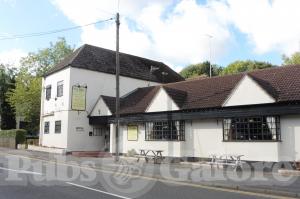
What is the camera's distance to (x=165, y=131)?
925 inches

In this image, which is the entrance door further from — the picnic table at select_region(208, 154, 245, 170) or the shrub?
the picnic table at select_region(208, 154, 245, 170)

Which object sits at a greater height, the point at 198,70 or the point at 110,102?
the point at 198,70

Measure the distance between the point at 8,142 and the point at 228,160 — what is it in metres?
26.5

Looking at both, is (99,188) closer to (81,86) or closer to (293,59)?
(81,86)

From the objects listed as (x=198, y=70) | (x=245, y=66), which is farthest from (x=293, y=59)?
(x=198, y=70)

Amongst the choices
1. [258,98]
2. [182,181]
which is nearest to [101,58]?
[258,98]

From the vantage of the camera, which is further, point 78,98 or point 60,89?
point 60,89

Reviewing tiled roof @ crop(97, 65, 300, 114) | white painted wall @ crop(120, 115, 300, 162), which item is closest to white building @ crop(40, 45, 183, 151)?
tiled roof @ crop(97, 65, 300, 114)

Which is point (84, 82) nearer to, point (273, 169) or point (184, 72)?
point (273, 169)

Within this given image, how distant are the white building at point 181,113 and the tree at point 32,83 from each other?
409 inches

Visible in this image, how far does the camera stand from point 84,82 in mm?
30984

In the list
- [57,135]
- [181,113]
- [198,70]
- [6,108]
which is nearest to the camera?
[181,113]

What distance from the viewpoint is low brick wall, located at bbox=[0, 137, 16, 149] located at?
120ft

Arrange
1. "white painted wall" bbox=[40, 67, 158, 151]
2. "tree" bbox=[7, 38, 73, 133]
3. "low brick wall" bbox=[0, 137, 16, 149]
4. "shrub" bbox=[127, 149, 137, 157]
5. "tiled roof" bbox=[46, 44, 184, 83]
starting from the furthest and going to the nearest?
"tree" bbox=[7, 38, 73, 133] < "low brick wall" bbox=[0, 137, 16, 149] < "tiled roof" bbox=[46, 44, 184, 83] < "white painted wall" bbox=[40, 67, 158, 151] < "shrub" bbox=[127, 149, 137, 157]
